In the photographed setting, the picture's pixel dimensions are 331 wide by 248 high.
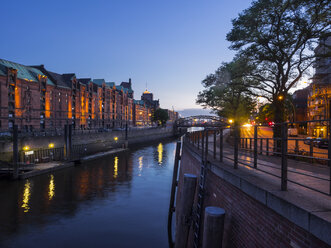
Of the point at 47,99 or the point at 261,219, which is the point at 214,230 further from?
the point at 47,99

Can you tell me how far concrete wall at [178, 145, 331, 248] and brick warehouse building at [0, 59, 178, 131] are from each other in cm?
3152

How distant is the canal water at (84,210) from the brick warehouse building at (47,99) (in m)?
13.2

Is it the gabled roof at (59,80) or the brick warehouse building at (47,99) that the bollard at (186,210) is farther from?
the gabled roof at (59,80)

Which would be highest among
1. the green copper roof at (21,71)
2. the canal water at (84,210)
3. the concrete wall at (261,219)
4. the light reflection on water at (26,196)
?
the green copper roof at (21,71)

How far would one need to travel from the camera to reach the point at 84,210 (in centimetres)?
1678

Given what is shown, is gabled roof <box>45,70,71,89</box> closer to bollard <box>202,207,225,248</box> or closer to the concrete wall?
the concrete wall

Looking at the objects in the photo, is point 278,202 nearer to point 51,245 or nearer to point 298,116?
point 51,245

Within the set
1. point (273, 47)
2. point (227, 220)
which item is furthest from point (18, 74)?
point (227, 220)

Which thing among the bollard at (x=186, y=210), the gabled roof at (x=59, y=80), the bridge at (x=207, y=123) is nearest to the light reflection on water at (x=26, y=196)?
the bollard at (x=186, y=210)

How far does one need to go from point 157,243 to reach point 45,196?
11.0m

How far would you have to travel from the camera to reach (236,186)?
19.2 ft

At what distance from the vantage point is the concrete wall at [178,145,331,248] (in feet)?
11.1

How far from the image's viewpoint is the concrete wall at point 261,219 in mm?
3379

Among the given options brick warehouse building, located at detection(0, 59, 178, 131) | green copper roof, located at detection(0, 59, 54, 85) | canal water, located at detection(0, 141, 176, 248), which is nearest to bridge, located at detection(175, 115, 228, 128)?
brick warehouse building, located at detection(0, 59, 178, 131)
